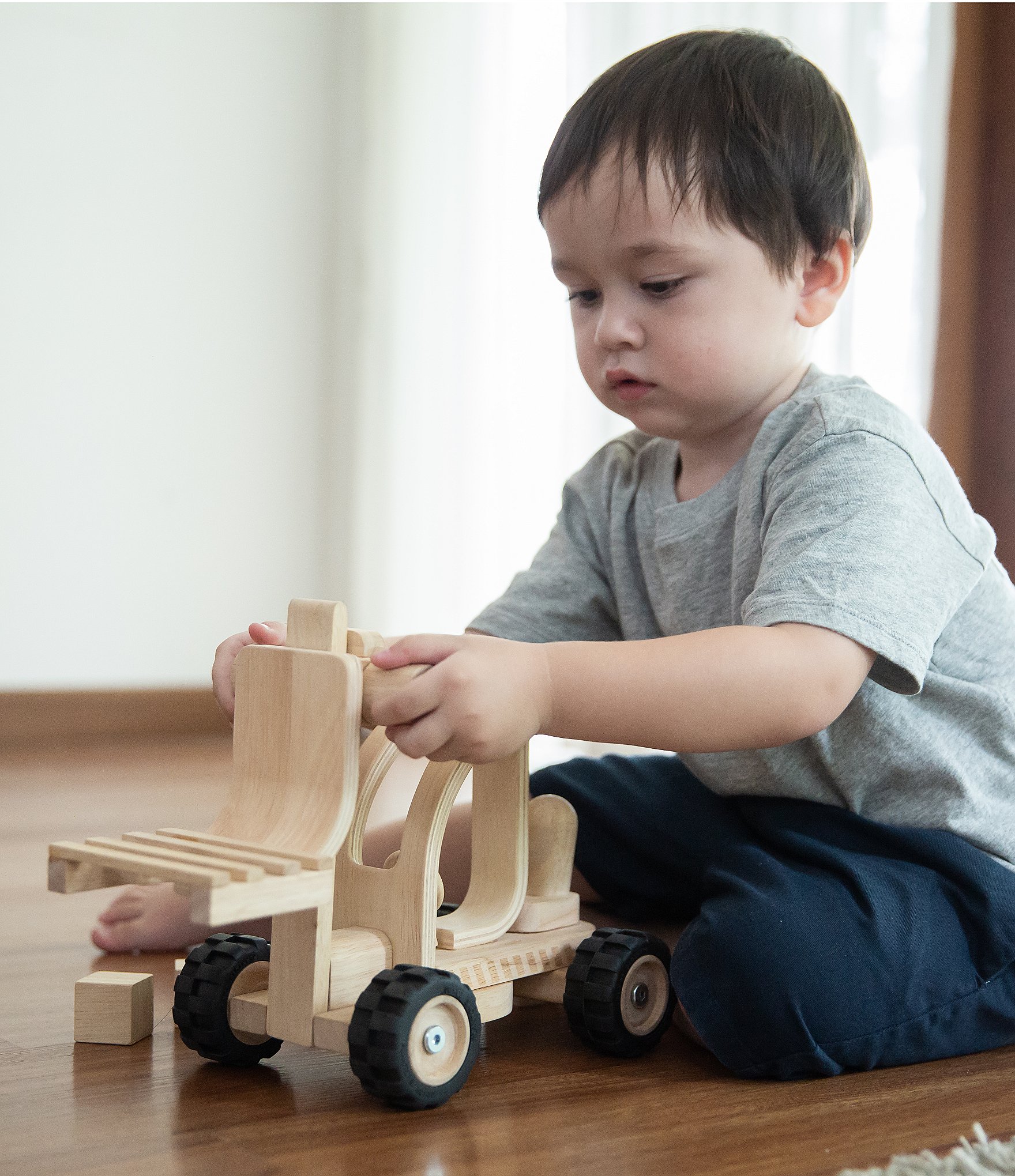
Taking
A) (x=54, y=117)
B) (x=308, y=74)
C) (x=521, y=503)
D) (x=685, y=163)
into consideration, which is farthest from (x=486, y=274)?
(x=685, y=163)

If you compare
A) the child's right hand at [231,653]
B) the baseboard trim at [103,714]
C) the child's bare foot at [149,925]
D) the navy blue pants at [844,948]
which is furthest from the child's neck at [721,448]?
the baseboard trim at [103,714]

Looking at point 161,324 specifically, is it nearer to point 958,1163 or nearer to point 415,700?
point 415,700

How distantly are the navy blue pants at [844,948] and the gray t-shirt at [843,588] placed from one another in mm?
31

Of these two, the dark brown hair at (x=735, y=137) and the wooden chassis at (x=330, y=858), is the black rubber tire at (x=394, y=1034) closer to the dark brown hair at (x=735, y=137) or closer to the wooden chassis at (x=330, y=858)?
the wooden chassis at (x=330, y=858)

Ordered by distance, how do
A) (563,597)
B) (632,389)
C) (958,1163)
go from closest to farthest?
(958,1163) < (632,389) < (563,597)

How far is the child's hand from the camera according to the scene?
0.62 metres

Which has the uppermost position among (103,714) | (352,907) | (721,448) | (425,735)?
(721,448)

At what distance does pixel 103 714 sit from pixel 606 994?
186 cm

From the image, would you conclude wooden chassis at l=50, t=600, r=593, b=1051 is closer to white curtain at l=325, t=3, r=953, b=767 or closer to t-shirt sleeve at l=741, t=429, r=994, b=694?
t-shirt sleeve at l=741, t=429, r=994, b=694

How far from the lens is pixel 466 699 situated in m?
0.62

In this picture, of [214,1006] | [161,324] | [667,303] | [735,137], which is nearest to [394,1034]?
[214,1006]

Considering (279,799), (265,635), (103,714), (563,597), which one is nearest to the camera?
(279,799)

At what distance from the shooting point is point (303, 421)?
2637 mm

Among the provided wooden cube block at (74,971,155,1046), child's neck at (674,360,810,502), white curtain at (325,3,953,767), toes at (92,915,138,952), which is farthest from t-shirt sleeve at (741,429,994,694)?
white curtain at (325,3,953,767)
